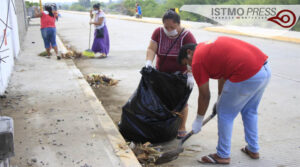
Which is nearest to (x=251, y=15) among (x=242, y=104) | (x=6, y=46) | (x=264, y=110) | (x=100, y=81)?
(x=100, y=81)

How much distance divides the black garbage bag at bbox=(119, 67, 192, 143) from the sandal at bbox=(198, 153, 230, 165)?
48cm

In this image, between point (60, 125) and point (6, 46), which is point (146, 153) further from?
point (6, 46)

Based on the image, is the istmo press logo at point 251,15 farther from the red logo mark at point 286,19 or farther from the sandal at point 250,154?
the sandal at point 250,154

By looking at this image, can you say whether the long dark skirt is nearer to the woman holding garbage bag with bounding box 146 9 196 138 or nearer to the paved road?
the paved road

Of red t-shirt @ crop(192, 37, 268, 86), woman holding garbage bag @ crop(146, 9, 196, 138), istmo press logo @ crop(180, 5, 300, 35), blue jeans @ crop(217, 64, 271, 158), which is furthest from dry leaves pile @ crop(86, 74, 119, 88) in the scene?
istmo press logo @ crop(180, 5, 300, 35)

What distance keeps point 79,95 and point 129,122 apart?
1.73 meters

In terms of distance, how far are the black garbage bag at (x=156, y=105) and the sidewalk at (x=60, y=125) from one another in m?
0.28

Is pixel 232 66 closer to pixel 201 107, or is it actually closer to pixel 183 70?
pixel 201 107

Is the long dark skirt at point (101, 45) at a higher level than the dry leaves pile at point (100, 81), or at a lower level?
higher

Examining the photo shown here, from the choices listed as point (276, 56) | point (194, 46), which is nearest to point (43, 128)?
point (194, 46)

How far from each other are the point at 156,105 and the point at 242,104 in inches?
34.7

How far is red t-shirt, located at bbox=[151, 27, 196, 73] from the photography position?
134 inches

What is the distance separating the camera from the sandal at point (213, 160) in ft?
10.00

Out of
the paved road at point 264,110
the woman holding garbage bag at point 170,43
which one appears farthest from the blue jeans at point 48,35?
the woman holding garbage bag at point 170,43
